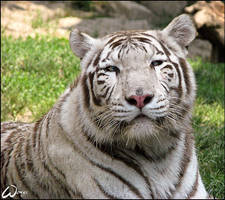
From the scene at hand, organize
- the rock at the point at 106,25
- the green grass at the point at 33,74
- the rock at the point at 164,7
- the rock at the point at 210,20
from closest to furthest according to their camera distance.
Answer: the green grass at the point at 33,74 < the rock at the point at 210,20 < the rock at the point at 106,25 < the rock at the point at 164,7

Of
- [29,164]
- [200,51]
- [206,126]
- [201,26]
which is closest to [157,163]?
[29,164]

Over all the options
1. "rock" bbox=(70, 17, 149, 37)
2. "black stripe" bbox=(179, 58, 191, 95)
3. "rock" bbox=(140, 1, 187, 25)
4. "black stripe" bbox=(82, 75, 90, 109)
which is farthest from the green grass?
"rock" bbox=(140, 1, 187, 25)

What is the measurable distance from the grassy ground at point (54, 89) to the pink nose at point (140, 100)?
5.19ft

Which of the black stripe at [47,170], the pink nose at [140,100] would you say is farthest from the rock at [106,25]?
the pink nose at [140,100]

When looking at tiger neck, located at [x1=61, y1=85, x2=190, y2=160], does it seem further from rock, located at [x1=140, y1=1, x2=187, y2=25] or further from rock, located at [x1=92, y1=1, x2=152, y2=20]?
rock, located at [x1=140, y1=1, x2=187, y2=25]

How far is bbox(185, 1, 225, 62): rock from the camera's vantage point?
791 cm

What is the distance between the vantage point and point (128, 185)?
101 inches

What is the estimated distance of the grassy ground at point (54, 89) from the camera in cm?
424

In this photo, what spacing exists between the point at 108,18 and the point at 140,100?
8.74 meters

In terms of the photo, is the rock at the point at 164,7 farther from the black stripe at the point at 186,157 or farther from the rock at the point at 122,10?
the black stripe at the point at 186,157

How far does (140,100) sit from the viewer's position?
2297 millimetres

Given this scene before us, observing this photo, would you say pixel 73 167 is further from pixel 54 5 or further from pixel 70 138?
pixel 54 5

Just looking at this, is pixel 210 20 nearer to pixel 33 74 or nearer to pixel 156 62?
pixel 33 74

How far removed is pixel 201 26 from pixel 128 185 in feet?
19.4
